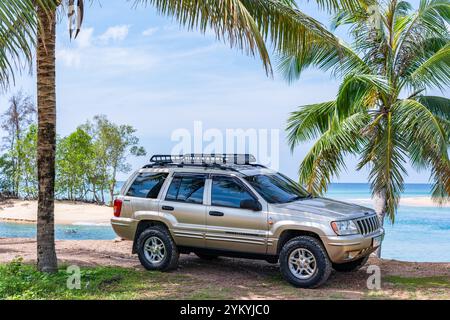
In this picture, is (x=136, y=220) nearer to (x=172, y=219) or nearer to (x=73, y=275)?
(x=172, y=219)

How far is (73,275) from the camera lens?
9.23m

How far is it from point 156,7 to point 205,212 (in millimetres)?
3997

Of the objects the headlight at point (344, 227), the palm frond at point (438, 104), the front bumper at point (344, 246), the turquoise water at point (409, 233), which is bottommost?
the turquoise water at point (409, 233)

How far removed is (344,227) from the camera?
8.71m

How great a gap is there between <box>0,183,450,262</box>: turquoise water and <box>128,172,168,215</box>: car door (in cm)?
1169

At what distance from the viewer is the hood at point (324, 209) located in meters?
8.86

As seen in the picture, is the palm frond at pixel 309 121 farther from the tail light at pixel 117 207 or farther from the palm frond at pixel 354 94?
the tail light at pixel 117 207

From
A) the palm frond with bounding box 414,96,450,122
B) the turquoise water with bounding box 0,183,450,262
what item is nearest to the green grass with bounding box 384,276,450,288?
the palm frond with bounding box 414,96,450,122

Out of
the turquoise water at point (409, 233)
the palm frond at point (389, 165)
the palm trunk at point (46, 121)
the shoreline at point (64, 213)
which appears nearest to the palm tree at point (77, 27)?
the palm trunk at point (46, 121)

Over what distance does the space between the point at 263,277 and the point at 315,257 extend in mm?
1611

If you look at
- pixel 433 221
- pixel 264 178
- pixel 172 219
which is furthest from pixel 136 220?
pixel 433 221

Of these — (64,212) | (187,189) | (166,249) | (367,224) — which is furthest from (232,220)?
(64,212)

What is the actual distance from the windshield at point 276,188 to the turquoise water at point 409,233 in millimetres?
10795

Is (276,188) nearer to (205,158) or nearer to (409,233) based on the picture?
(205,158)
